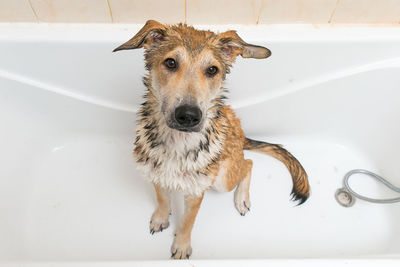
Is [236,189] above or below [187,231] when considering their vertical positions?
above

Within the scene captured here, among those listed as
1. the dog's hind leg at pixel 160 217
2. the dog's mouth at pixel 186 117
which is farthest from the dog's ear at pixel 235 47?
the dog's hind leg at pixel 160 217

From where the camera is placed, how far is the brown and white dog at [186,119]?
2.97 ft

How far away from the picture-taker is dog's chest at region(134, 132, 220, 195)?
111cm

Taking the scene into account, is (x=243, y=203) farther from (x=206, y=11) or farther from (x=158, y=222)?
(x=206, y=11)

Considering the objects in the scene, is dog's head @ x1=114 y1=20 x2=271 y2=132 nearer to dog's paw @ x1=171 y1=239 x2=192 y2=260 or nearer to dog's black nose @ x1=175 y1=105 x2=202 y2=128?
dog's black nose @ x1=175 y1=105 x2=202 y2=128

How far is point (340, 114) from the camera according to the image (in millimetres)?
1715

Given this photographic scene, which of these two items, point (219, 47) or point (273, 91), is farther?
point (273, 91)

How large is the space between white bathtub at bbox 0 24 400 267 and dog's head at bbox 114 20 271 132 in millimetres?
475

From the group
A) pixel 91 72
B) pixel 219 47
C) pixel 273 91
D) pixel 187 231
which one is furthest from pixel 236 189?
pixel 91 72

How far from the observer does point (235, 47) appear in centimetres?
102

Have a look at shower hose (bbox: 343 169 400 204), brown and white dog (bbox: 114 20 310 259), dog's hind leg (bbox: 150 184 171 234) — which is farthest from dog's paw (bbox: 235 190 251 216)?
shower hose (bbox: 343 169 400 204)

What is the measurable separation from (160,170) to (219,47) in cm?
54

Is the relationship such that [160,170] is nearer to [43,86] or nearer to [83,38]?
[83,38]

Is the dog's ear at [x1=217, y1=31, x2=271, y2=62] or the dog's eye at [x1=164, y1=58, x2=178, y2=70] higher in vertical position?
the dog's ear at [x1=217, y1=31, x2=271, y2=62]
